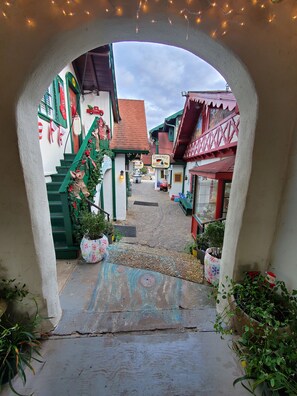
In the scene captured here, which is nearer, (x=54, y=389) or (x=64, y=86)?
(x=54, y=389)

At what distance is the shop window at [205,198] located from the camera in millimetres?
4652

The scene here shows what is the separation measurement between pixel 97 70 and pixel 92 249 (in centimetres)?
553

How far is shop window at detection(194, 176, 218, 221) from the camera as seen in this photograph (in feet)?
15.3

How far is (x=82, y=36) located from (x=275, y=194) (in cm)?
196

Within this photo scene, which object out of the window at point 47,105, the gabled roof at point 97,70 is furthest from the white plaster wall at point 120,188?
the window at point 47,105

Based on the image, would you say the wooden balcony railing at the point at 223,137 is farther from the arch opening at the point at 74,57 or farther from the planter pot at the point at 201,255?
the arch opening at the point at 74,57

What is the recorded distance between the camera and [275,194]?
1476mm

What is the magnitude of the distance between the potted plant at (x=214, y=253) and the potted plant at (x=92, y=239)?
1713 millimetres

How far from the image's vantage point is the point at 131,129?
8117 mm

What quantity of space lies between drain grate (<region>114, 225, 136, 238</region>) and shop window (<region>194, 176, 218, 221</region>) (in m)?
2.30

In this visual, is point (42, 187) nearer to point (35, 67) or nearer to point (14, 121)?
point (14, 121)

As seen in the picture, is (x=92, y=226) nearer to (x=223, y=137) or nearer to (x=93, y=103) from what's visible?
(x=223, y=137)

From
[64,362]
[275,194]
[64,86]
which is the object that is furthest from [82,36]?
[64,86]

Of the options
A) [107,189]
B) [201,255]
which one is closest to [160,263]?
[201,255]
